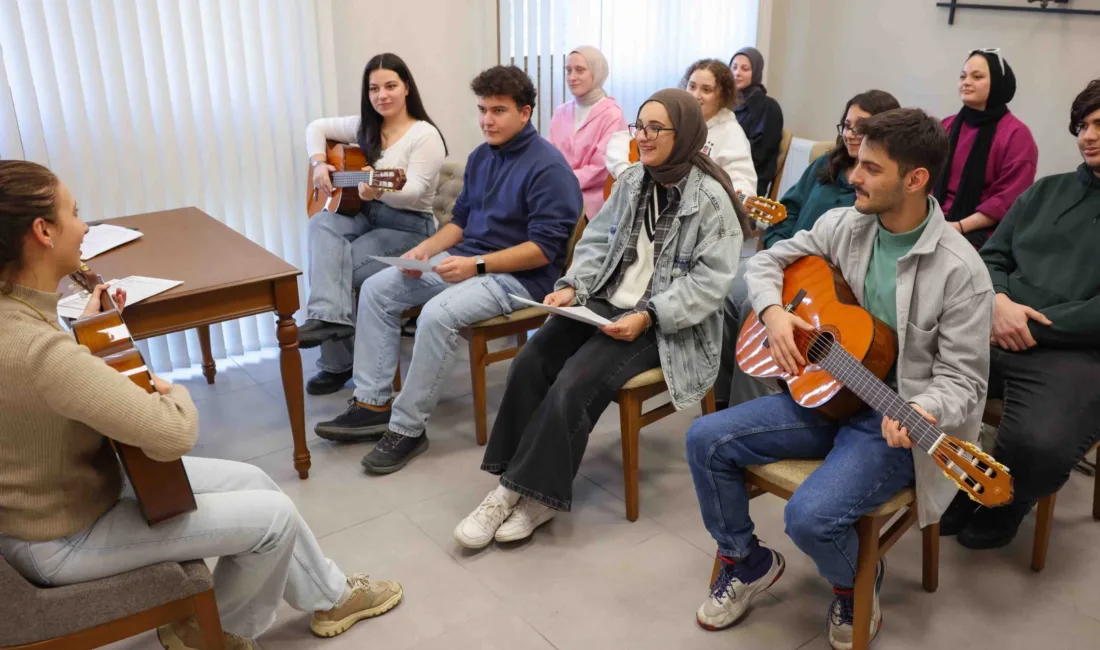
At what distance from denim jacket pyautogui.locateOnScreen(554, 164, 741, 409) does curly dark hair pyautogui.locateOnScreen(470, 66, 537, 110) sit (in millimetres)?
531

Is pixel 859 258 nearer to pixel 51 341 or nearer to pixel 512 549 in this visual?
pixel 512 549

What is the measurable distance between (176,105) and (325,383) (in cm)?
116

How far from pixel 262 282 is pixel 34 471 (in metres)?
1.03

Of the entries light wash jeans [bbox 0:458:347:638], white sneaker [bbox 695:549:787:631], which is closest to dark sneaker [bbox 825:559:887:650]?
white sneaker [bbox 695:549:787:631]

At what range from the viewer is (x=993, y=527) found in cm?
225

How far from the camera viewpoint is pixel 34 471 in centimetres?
140

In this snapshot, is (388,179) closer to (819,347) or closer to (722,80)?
(722,80)

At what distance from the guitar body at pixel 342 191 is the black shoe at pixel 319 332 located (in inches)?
17.6

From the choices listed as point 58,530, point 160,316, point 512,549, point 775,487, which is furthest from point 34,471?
point 775,487

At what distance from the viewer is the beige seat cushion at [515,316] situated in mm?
2758

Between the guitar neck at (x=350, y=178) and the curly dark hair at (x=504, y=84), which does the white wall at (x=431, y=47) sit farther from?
the curly dark hair at (x=504, y=84)

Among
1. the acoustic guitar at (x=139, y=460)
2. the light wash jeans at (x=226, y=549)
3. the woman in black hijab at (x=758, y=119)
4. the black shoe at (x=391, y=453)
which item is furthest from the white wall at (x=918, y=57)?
the acoustic guitar at (x=139, y=460)

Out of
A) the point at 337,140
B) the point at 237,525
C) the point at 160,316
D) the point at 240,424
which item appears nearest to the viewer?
the point at 237,525

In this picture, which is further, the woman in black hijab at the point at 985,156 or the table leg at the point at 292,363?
the woman in black hijab at the point at 985,156
